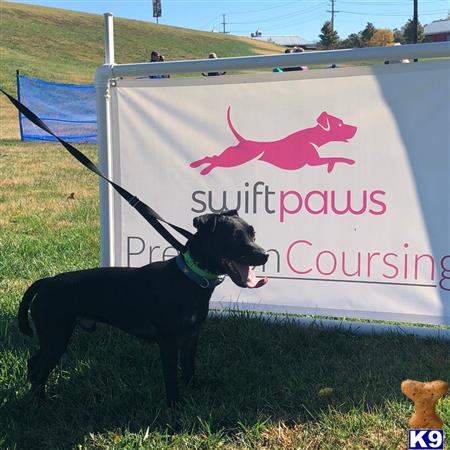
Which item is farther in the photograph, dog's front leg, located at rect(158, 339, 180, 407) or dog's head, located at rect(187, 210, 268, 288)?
dog's front leg, located at rect(158, 339, 180, 407)

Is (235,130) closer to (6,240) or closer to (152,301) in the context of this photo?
(152,301)

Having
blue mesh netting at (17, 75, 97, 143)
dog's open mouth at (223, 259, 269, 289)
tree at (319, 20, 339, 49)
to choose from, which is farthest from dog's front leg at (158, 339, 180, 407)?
tree at (319, 20, 339, 49)

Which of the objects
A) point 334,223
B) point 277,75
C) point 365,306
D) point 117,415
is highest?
point 277,75

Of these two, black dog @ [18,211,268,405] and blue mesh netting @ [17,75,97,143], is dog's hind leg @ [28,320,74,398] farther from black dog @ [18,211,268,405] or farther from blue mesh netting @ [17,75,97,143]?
blue mesh netting @ [17,75,97,143]

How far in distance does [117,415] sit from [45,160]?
30.5 feet

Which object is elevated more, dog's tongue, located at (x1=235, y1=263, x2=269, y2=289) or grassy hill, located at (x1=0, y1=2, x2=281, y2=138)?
grassy hill, located at (x1=0, y1=2, x2=281, y2=138)

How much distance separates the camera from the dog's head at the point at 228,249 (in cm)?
246

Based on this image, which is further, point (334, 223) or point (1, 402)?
point (334, 223)

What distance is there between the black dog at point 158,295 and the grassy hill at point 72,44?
24280mm

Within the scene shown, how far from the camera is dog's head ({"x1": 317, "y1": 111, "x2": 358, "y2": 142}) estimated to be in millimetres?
3312

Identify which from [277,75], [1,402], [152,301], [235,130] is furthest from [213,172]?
[1,402]

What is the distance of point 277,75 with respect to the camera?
3.36m

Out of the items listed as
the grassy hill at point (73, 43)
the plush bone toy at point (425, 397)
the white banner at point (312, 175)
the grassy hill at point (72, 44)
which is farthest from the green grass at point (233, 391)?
the grassy hill at point (73, 43)

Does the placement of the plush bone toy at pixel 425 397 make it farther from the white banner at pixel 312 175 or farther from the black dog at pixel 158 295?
the white banner at pixel 312 175
